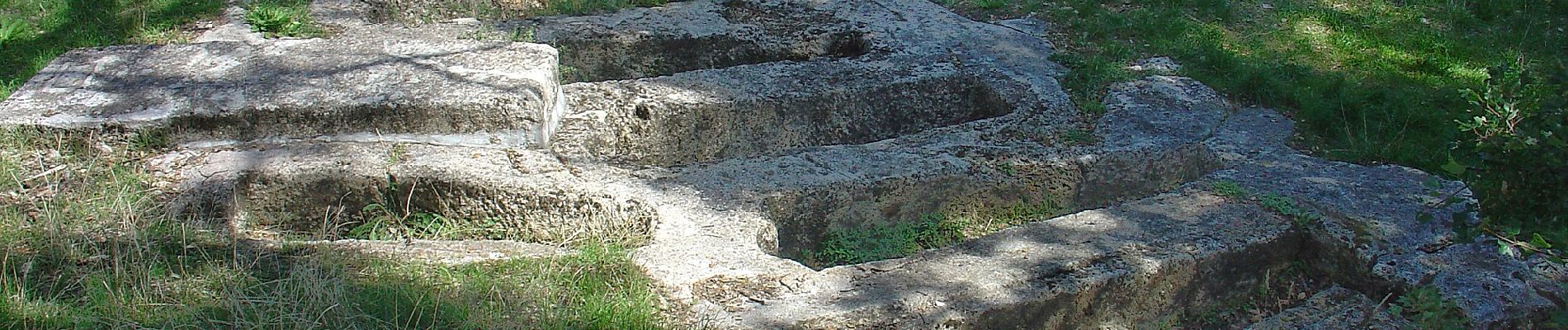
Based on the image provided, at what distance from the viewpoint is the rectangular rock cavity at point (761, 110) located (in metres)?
4.78

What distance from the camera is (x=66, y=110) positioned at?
4254 mm

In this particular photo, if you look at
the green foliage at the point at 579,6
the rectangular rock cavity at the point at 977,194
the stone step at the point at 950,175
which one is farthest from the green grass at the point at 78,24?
the rectangular rock cavity at the point at 977,194

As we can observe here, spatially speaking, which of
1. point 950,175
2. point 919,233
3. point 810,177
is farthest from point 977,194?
point 810,177

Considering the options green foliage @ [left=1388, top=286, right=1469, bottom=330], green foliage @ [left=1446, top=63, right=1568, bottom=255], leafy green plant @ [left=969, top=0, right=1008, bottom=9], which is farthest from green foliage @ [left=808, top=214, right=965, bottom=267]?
leafy green plant @ [left=969, top=0, right=1008, bottom=9]

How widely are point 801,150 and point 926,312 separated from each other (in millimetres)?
1322

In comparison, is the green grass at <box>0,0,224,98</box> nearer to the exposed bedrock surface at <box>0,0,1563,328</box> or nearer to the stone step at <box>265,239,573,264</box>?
the exposed bedrock surface at <box>0,0,1563,328</box>

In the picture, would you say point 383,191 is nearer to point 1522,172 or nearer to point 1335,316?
point 1335,316

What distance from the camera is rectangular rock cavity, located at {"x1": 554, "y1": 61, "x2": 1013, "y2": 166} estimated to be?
4.78m

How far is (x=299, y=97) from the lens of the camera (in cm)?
433

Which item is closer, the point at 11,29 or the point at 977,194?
the point at 977,194

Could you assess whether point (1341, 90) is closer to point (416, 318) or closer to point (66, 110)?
point (416, 318)

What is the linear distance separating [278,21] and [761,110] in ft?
7.83

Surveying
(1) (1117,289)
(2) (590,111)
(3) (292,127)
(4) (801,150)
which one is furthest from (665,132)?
(1) (1117,289)

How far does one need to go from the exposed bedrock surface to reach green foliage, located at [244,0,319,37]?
12.6 inches
